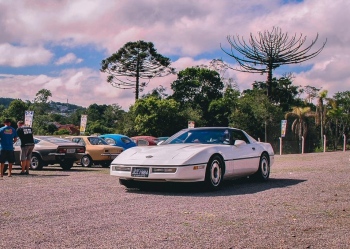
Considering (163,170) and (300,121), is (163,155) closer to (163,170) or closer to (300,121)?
(163,170)

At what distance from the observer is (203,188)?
31.3 feet

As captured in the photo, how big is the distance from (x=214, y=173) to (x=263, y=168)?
93.9 inches

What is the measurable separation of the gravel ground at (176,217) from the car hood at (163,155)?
1.98ft

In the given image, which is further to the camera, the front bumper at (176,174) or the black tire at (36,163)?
the black tire at (36,163)

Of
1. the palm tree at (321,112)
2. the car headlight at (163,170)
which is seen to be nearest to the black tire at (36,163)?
the car headlight at (163,170)

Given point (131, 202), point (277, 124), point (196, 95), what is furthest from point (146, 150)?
point (196, 95)

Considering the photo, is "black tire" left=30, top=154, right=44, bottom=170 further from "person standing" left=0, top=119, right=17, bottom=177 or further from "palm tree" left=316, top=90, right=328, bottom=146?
"palm tree" left=316, top=90, right=328, bottom=146

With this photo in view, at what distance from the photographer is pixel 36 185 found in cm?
1072

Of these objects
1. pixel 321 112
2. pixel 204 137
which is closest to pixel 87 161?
pixel 204 137

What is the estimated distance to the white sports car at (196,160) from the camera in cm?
→ 894

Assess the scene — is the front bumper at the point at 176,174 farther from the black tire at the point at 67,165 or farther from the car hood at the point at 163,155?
the black tire at the point at 67,165

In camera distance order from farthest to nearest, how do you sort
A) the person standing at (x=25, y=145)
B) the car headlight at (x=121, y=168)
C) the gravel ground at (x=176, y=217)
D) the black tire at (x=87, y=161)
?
the black tire at (x=87, y=161) < the person standing at (x=25, y=145) < the car headlight at (x=121, y=168) < the gravel ground at (x=176, y=217)

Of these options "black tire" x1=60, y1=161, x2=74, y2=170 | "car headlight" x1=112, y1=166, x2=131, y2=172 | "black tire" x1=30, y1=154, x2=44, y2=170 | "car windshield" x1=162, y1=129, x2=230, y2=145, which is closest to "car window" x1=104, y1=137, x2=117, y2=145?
"black tire" x1=60, y1=161, x2=74, y2=170

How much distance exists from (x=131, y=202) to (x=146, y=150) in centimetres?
213
